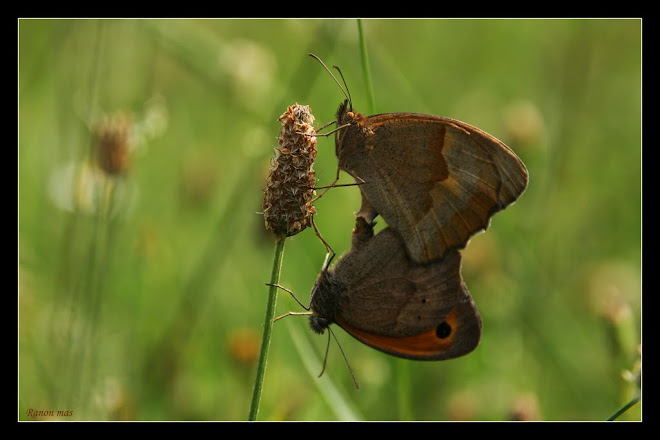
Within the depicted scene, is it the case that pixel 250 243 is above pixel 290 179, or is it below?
below

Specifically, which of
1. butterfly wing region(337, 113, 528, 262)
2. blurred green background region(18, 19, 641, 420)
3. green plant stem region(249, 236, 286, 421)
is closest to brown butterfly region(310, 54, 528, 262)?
butterfly wing region(337, 113, 528, 262)

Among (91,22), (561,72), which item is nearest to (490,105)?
(561,72)

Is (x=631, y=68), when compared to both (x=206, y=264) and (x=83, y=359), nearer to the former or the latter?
(x=206, y=264)

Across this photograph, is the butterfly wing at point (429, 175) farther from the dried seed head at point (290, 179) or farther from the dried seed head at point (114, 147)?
the dried seed head at point (114, 147)

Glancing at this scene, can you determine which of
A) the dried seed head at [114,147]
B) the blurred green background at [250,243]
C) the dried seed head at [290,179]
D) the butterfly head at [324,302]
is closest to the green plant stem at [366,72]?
the blurred green background at [250,243]

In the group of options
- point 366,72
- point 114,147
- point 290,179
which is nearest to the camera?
A: point 290,179

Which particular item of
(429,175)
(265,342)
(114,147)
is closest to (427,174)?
(429,175)

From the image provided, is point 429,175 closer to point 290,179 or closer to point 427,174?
point 427,174

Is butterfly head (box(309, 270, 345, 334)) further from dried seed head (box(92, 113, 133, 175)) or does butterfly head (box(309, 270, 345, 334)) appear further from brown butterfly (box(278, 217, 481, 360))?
dried seed head (box(92, 113, 133, 175))
